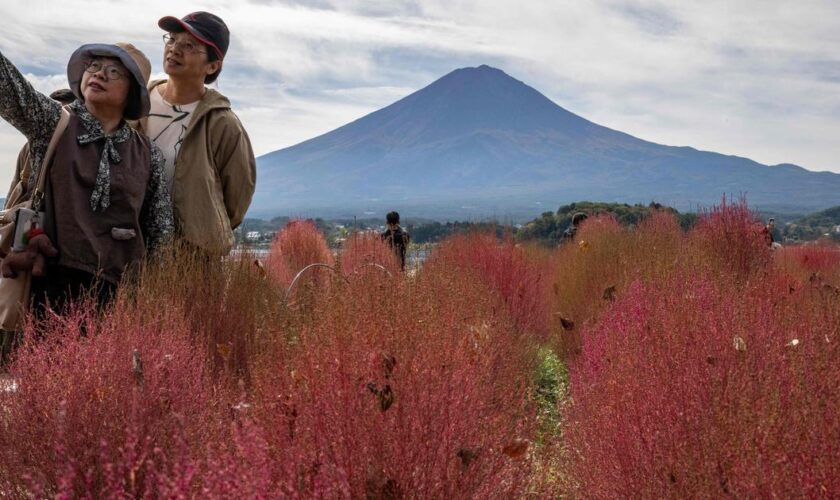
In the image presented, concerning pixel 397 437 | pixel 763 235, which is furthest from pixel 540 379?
pixel 397 437

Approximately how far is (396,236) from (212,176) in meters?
6.57

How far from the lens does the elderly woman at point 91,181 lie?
3205 millimetres

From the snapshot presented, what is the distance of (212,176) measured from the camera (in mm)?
3893

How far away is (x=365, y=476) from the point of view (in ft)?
7.45

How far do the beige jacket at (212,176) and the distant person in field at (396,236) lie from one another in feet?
19.5

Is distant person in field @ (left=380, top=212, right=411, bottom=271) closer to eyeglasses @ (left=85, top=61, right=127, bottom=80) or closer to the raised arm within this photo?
eyeglasses @ (left=85, top=61, right=127, bottom=80)

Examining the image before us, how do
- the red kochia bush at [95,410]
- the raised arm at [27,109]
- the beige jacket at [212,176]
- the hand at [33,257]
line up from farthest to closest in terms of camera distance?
the beige jacket at [212,176]
the hand at [33,257]
the raised arm at [27,109]
the red kochia bush at [95,410]

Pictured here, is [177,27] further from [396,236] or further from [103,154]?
[396,236]

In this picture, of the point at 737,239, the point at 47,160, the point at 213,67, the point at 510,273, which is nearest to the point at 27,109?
the point at 47,160

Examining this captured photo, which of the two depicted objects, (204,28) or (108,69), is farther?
(204,28)

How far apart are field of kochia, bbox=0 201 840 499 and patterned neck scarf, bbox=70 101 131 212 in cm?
39

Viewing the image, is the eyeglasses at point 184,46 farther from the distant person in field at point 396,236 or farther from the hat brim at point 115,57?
the distant person in field at point 396,236

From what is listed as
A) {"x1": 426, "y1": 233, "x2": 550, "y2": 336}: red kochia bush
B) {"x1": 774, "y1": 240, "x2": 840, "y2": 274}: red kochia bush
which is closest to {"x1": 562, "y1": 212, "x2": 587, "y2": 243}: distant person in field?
{"x1": 426, "y1": 233, "x2": 550, "y2": 336}: red kochia bush

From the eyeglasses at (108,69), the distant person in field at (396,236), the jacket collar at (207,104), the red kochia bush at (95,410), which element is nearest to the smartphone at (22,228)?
the red kochia bush at (95,410)
